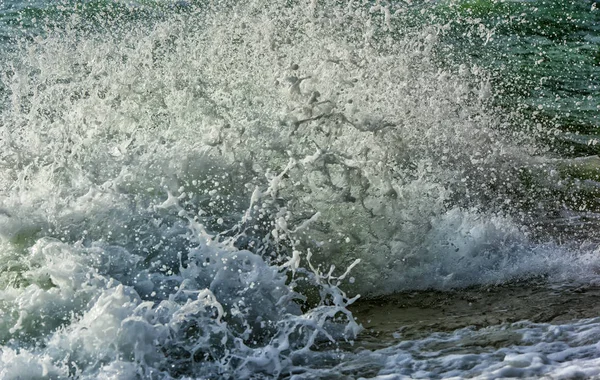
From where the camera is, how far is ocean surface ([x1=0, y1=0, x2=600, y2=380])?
152 inches

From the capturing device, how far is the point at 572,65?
33.1 feet

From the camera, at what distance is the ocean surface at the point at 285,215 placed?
3.86m

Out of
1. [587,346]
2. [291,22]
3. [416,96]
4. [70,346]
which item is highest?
[291,22]

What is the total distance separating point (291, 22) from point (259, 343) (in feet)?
11.2

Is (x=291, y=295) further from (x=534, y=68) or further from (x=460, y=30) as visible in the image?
(x=460, y=30)

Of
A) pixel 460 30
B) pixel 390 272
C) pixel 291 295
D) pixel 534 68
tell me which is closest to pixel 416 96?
pixel 390 272

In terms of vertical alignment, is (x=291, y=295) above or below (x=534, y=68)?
below

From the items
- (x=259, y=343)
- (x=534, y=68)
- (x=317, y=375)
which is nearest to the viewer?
(x=317, y=375)

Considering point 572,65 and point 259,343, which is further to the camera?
point 572,65

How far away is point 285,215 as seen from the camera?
16.1 feet

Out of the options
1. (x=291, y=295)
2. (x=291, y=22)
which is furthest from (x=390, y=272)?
(x=291, y=22)

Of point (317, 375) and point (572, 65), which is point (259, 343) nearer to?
point (317, 375)

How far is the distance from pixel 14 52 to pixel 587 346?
849cm

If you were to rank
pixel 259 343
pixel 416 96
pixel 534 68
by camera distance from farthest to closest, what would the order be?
pixel 534 68
pixel 416 96
pixel 259 343
